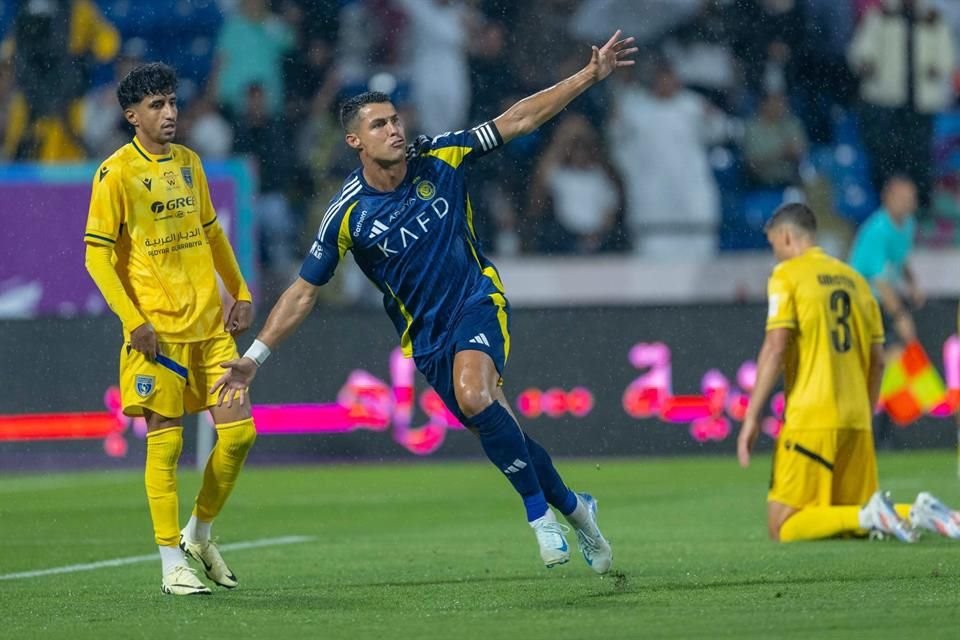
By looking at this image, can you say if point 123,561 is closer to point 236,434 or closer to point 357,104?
point 236,434

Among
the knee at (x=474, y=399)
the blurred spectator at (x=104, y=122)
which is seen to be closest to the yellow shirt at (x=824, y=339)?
the knee at (x=474, y=399)

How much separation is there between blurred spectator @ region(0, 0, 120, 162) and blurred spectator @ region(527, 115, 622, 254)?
13.8 ft

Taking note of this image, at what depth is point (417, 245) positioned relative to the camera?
302 inches

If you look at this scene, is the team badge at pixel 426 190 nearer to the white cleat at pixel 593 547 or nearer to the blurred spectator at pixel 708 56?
the white cleat at pixel 593 547

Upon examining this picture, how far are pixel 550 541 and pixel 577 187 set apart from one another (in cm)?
980

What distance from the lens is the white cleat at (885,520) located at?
350 inches

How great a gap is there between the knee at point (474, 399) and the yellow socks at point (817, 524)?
2653mm

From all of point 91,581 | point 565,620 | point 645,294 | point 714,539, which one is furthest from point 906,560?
point 645,294

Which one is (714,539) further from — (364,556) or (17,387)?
(17,387)

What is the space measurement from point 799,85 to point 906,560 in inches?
369

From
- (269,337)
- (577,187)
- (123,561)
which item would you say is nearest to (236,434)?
(269,337)

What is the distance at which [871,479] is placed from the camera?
9.79m

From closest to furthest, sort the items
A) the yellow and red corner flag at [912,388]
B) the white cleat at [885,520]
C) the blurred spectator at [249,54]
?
the white cleat at [885,520], the yellow and red corner flag at [912,388], the blurred spectator at [249,54]

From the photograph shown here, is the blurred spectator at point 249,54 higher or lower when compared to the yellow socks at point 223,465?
higher
